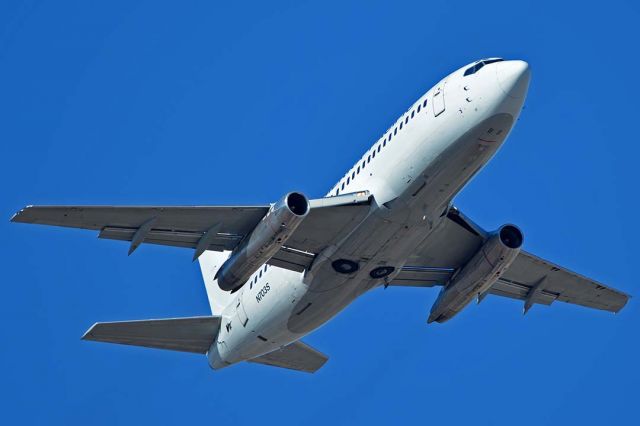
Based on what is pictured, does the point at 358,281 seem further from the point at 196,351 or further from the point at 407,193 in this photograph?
the point at 196,351

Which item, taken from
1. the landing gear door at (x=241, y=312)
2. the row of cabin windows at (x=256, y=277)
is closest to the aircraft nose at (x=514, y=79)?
the row of cabin windows at (x=256, y=277)

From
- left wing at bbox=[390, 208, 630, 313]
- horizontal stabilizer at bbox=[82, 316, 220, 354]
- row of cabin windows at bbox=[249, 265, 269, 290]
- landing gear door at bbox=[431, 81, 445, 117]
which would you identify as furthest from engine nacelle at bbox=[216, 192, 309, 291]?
left wing at bbox=[390, 208, 630, 313]

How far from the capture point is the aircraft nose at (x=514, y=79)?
3950 cm

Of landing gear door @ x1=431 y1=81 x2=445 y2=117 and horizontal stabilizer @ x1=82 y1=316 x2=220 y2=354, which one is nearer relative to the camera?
landing gear door @ x1=431 y1=81 x2=445 y2=117

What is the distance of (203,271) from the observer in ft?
179

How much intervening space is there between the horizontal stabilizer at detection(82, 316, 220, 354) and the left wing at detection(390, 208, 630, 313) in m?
8.00

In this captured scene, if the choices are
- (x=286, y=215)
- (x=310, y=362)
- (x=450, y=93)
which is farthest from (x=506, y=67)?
(x=310, y=362)

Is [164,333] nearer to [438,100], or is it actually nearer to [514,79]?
[438,100]

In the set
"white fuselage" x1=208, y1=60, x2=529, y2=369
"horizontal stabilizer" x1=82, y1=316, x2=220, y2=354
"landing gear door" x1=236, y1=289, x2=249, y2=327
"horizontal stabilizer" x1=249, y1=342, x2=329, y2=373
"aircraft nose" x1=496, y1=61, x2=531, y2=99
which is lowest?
"horizontal stabilizer" x1=82, y1=316, x2=220, y2=354

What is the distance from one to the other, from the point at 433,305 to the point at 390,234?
24.4 ft

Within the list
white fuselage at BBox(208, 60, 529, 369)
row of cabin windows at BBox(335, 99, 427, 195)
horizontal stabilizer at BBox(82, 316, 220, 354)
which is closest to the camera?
white fuselage at BBox(208, 60, 529, 369)

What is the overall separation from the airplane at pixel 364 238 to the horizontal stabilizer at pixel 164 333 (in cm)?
5

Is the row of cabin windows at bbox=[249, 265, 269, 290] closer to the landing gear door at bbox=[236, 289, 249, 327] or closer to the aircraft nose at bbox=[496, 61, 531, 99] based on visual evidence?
the landing gear door at bbox=[236, 289, 249, 327]

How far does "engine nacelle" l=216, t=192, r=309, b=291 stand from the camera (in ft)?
133
